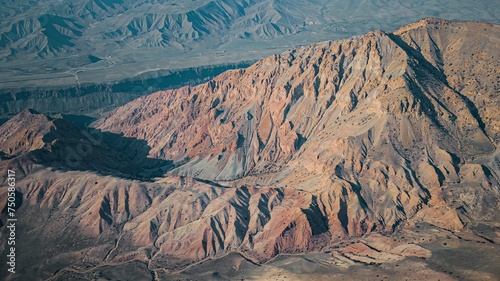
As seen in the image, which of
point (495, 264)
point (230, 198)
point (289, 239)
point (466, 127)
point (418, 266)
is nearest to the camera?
point (495, 264)

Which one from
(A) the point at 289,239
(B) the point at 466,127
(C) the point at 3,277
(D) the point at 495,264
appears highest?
(B) the point at 466,127

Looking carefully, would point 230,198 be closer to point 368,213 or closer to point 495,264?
point 368,213

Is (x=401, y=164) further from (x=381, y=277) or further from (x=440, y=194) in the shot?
(x=381, y=277)

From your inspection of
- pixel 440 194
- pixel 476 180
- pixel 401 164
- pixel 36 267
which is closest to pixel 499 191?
pixel 476 180

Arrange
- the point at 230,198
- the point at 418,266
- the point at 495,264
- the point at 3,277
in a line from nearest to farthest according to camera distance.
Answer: the point at 495,264 → the point at 418,266 → the point at 3,277 → the point at 230,198

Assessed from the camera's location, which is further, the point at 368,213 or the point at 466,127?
the point at 466,127

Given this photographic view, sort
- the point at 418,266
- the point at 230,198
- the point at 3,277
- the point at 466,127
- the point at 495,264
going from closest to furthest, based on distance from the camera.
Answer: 1. the point at 495,264
2. the point at 418,266
3. the point at 3,277
4. the point at 230,198
5. the point at 466,127

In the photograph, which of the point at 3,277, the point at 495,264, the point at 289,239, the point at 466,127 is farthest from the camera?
the point at 466,127

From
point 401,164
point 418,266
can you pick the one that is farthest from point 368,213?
point 418,266

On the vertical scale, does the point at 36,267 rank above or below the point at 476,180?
below
